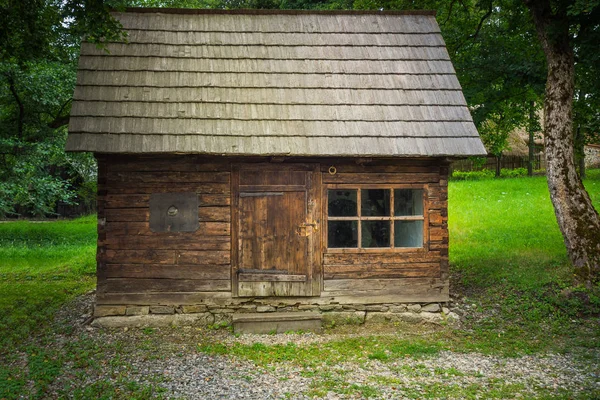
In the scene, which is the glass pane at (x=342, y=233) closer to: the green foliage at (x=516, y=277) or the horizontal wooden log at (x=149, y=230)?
the horizontal wooden log at (x=149, y=230)

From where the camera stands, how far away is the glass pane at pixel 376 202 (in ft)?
29.4

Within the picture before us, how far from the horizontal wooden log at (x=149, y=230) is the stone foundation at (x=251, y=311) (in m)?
1.12

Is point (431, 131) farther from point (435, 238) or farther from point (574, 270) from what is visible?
point (574, 270)

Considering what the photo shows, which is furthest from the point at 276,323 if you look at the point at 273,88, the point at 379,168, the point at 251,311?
the point at 273,88

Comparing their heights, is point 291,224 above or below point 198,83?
below

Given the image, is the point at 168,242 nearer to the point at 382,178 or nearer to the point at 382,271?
the point at 382,271

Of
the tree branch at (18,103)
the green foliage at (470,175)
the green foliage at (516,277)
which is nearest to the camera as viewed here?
the green foliage at (516,277)

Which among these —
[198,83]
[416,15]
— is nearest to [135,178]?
[198,83]

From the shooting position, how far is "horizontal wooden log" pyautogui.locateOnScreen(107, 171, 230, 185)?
8.66 m

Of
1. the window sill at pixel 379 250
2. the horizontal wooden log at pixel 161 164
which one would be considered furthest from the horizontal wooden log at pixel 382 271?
the horizontal wooden log at pixel 161 164

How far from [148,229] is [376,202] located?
11.8 ft

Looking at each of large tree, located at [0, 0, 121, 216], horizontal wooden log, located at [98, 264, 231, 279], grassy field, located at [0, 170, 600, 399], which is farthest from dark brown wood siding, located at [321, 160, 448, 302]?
large tree, located at [0, 0, 121, 216]

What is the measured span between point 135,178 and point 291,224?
252cm

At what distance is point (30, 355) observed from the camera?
7.27m
